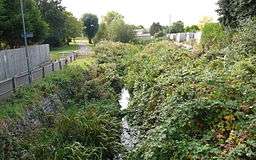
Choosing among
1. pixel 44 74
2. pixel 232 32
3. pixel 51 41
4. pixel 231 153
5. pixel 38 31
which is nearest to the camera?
pixel 231 153

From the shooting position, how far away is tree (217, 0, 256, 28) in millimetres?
25000

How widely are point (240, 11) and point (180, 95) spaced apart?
54.0 ft

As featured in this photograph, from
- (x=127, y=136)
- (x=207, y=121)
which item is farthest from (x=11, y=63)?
(x=207, y=121)

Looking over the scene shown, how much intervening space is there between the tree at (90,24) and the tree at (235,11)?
8607 centimetres

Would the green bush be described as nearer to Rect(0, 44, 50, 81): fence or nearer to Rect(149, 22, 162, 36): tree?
Rect(0, 44, 50, 81): fence

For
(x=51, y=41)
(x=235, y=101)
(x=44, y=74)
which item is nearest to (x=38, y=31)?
(x=44, y=74)

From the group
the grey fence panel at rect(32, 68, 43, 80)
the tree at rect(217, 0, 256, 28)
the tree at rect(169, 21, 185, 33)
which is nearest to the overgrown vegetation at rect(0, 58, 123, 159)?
the grey fence panel at rect(32, 68, 43, 80)

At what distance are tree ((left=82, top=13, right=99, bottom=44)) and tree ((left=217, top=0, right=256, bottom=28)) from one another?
8607 centimetres

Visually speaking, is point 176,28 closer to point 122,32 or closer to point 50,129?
point 122,32

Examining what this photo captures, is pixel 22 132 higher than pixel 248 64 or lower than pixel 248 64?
lower

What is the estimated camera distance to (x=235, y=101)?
10164 mm

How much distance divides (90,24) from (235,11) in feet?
300

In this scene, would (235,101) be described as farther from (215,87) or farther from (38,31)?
(38,31)

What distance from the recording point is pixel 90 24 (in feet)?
383
